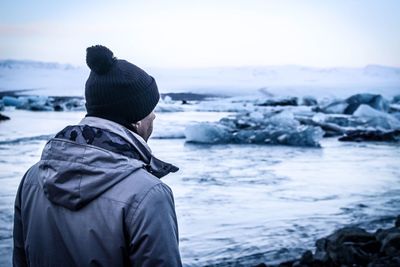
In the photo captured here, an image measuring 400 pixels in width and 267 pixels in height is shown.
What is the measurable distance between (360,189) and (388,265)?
3.22 metres

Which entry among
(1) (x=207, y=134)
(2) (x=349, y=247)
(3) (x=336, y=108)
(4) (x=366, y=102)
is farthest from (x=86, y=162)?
(4) (x=366, y=102)

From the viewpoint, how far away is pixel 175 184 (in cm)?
644

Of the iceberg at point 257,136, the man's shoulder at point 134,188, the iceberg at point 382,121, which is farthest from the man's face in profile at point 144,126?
the iceberg at point 382,121

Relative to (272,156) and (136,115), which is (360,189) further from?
(136,115)

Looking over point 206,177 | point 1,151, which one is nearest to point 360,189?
point 206,177

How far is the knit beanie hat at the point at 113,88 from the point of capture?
1479 millimetres

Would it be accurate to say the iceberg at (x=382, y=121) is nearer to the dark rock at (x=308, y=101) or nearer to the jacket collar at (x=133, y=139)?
the dark rock at (x=308, y=101)

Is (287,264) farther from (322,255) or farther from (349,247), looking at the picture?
(349,247)

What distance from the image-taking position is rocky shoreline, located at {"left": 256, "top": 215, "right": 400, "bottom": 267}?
3.43 m

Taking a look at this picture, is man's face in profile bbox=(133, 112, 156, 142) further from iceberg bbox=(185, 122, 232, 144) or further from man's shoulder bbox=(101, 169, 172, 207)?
iceberg bbox=(185, 122, 232, 144)

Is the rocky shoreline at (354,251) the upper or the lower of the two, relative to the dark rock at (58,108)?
lower

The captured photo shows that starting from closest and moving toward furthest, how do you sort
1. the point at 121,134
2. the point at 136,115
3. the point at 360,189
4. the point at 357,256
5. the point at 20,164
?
the point at 121,134 < the point at 136,115 < the point at 357,256 < the point at 360,189 < the point at 20,164

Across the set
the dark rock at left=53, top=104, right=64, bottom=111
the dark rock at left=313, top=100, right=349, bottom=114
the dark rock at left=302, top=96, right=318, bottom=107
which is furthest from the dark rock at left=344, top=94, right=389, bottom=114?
the dark rock at left=53, top=104, right=64, bottom=111

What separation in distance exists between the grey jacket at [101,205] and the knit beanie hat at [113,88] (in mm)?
85
